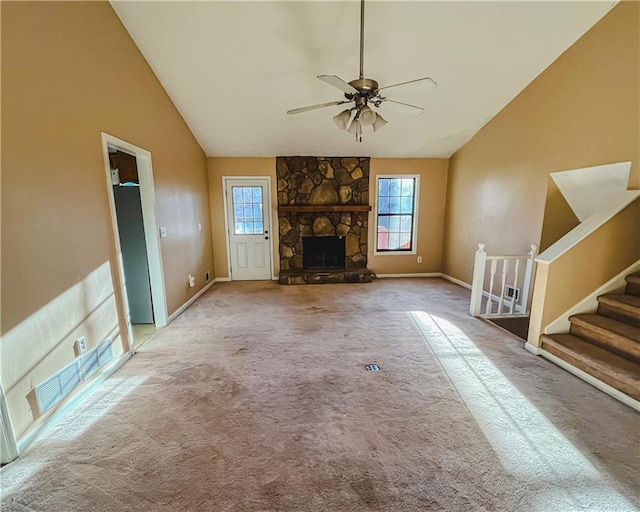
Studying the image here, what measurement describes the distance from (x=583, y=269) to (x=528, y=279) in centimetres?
106

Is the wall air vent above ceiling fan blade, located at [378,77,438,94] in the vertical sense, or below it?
below

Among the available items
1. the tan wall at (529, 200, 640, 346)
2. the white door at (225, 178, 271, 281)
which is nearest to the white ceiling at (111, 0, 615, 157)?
the white door at (225, 178, 271, 281)

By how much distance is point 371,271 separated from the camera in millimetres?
5523

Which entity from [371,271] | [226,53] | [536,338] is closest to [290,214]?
[371,271]

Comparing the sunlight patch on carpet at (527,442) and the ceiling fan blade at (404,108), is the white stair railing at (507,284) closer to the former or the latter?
the sunlight patch on carpet at (527,442)

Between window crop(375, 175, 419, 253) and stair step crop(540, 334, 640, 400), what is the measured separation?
3.29m

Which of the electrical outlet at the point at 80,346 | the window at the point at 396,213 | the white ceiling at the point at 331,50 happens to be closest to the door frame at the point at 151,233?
the electrical outlet at the point at 80,346

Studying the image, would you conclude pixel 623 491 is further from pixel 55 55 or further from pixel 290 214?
pixel 290 214

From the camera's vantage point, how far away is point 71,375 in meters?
2.05

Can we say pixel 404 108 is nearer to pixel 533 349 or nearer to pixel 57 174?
pixel 533 349

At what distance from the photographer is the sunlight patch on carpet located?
135 centimetres

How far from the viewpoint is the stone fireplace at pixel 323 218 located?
5.29m

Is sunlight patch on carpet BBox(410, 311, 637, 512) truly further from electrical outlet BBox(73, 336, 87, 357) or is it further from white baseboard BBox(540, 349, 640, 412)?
electrical outlet BBox(73, 336, 87, 357)

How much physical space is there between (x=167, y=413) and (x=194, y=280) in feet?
8.89
